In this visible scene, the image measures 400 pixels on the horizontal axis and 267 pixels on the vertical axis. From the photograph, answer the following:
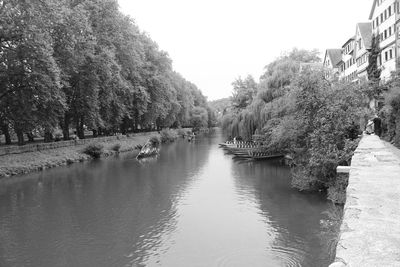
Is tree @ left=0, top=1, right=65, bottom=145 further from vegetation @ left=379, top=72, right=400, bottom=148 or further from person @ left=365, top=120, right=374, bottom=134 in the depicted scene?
vegetation @ left=379, top=72, right=400, bottom=148

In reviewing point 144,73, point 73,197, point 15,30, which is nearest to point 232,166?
point 73,197

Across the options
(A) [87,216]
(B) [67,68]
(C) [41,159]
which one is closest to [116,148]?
(C) [41,159]

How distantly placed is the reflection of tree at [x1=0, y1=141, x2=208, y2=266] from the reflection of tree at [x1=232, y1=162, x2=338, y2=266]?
12.9ft

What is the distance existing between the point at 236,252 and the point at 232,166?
1908 centimetres

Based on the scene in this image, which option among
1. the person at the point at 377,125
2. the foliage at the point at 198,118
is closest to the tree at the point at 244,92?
the person at the point at 377,125

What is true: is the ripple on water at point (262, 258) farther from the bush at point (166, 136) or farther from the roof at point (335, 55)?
the roof at point (335, 55)

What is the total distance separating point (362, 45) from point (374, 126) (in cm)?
3496

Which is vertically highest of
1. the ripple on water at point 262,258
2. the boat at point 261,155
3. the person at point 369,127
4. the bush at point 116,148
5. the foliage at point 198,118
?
the foliage at point 198,118

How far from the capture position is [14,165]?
27.9m

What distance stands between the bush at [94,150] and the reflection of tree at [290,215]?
687 inches

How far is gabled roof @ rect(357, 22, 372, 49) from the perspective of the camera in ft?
163

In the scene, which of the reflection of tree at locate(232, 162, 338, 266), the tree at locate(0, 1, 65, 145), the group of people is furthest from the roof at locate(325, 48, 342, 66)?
the tree at locate(0, 1, 65, 145)

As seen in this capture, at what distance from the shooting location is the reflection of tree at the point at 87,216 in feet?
38.7

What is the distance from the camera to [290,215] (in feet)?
51.8
